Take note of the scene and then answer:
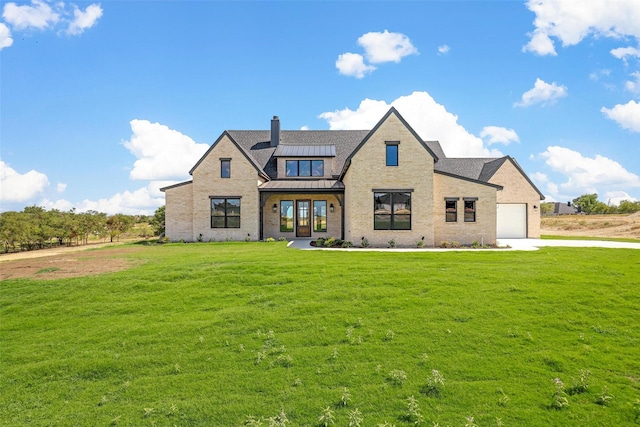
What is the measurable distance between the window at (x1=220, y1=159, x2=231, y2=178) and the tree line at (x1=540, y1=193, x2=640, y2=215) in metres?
78.6

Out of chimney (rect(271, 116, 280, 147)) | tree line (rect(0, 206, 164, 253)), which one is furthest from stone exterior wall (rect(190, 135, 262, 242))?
tree line (rect(0, 206, 164, 253))

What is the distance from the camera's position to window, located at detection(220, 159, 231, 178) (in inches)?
957

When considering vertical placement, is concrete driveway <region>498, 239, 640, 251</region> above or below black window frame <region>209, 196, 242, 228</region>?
below

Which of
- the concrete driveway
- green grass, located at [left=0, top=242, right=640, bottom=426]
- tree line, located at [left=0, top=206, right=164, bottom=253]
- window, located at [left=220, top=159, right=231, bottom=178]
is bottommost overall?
green grass, located at [left=0, top=242, right=640, bottom=426]

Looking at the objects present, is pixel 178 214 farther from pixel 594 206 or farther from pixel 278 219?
pixel 594 206

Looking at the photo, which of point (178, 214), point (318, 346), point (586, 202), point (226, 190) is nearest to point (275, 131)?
point (226, 190)

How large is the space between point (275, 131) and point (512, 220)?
828 inches

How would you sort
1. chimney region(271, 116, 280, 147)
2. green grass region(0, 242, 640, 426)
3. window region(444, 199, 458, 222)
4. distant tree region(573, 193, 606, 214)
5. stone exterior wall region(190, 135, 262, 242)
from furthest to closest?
distant tree region(573, 193, 606, 214), chimney region(271, 116, 280, 147), stone exterior wall region(190, 135, 262, 242), window region(444, 199, 458, 222), green grass region(0, 242, 640, 426)

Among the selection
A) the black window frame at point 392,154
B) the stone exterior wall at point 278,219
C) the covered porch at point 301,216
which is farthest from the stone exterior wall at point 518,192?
the covered porch at point 301,216

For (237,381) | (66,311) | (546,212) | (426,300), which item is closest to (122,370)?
(237,381)

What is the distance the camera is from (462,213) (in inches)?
827

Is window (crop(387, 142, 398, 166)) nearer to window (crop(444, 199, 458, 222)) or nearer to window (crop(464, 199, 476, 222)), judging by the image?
window (crop(444, 199, 458, 222))

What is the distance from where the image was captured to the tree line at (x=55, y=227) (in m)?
24.2

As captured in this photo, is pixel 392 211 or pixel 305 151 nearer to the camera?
pixel 392 211
